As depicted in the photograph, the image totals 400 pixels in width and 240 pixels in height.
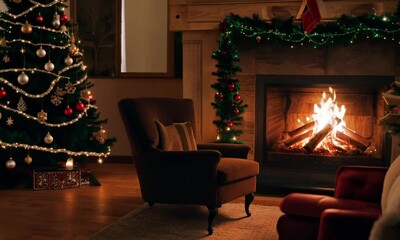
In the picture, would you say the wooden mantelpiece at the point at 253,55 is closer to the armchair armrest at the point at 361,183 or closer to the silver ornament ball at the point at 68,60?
the silver ornament ball at the point at 68,60

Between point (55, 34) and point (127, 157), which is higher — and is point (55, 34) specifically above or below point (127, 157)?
above

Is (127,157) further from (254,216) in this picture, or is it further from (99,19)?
(254,216)

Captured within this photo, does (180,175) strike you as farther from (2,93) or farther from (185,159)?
(2,93)

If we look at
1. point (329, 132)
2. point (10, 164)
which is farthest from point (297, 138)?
point (10, 164)

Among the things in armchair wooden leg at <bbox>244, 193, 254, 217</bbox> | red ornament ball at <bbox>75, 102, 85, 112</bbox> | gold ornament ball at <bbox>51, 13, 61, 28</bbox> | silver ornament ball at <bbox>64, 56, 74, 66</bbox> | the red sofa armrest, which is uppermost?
gold ornament ball at <bbox>51, 13, 61, 28</bbox>

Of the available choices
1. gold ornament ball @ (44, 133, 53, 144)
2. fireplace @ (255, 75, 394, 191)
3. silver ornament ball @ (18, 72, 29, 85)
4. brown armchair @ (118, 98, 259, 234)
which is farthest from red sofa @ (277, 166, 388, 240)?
silver ornament ball @ (18, 72, 29, 85)

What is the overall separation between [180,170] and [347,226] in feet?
5.61

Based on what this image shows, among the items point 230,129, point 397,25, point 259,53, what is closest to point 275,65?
point 259,53

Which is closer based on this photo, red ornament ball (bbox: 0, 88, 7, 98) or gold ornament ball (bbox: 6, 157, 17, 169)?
gold ornament ball (bbox: 6, 157, 17, 169)

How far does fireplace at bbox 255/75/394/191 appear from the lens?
187 inches

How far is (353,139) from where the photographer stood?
4828 mm

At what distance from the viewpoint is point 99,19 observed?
6.23 m

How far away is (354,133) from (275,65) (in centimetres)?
101

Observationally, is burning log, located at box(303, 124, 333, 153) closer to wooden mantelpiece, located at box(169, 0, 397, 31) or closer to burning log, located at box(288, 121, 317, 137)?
burning log, located at box(288, 121, 317, 137)
